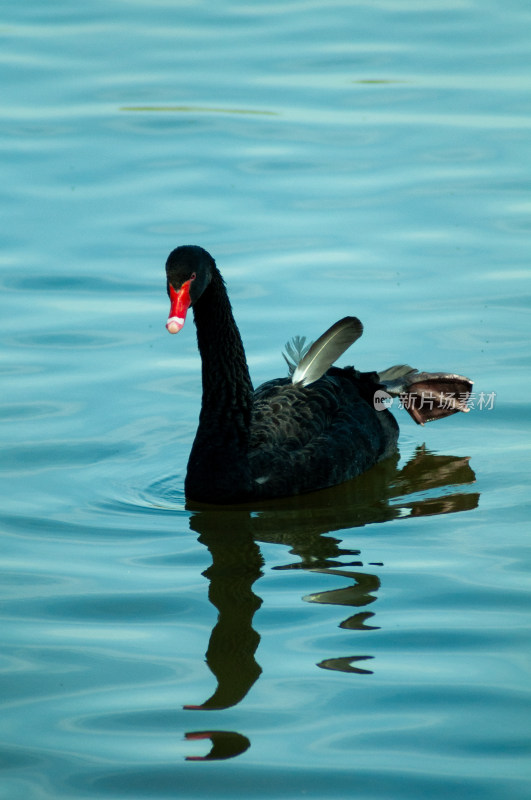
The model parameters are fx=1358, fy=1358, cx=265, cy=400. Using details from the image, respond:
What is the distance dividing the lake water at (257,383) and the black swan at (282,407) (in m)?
0.16

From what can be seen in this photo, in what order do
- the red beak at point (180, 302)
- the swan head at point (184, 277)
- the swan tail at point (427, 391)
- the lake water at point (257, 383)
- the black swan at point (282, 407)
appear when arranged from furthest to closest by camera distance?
the swan tail at point (427, 391) → the black swan at point (282, 407) → the swan head at point (184, 277) → the red beak at point (180, 302) → the lake water at point (257, 383)

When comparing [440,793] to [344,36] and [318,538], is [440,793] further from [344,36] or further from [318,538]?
[344,36]

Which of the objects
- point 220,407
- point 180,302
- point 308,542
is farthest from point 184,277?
point 308,542

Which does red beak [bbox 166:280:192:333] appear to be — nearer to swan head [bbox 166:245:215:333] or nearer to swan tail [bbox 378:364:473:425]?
swan head [bbox 166:245:215:333]

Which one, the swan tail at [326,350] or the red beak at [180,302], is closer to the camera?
the red beak at [180,302]

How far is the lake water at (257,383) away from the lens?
5594 mm

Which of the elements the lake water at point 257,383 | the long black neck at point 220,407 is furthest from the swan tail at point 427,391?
the long black neck at point 220,407

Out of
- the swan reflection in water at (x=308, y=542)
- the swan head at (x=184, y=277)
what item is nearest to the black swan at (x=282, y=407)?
the swan head at (x=184, y=277)

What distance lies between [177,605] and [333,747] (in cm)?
161

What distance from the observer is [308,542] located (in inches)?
302

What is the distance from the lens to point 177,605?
6.82 m

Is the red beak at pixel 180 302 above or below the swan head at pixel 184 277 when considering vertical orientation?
below

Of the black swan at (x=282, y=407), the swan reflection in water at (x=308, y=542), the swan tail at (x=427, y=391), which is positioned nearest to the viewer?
the swan reflection in water at (x=308, y=542)
